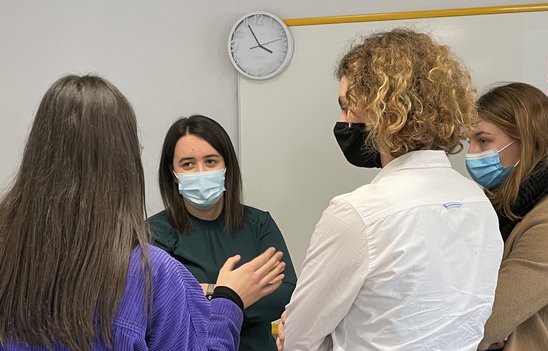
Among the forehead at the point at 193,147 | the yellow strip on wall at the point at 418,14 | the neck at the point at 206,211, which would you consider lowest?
the neck at the point at 206,211

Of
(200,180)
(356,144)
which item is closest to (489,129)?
(356,144)

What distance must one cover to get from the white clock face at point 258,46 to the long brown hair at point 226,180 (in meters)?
0.61

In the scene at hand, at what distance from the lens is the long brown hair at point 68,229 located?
0.87 metres

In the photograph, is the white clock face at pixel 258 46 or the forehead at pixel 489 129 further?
the white clock face at pixel 258 46

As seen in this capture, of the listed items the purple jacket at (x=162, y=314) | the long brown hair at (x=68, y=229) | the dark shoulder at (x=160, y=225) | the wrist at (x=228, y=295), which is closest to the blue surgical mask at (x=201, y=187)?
the dark shoulder at (x=160, y=225)

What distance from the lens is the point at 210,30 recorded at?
2.55 m

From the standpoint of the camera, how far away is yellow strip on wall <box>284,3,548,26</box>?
2.28 m

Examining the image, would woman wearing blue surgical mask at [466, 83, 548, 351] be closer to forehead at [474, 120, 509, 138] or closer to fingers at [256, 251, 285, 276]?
forehead at [474, 120, 509, 138]

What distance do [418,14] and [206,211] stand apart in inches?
50.4

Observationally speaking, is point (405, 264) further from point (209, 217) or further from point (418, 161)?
point (209, 217)

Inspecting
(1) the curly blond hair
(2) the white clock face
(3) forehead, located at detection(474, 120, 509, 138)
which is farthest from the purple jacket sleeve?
(2) the white clock face

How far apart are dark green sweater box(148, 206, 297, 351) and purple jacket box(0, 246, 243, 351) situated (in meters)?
0.71

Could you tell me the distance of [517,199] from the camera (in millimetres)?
1516

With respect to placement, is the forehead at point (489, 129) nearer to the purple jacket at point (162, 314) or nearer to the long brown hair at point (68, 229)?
the purple jacket at point (162, 314)
